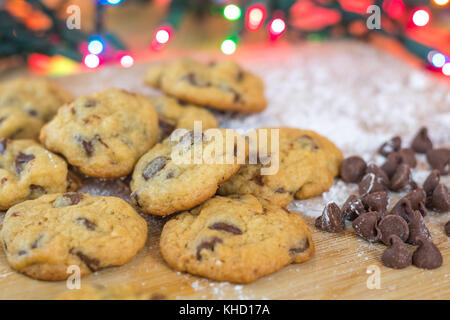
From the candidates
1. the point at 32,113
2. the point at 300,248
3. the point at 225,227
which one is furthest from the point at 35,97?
the point at 300,248

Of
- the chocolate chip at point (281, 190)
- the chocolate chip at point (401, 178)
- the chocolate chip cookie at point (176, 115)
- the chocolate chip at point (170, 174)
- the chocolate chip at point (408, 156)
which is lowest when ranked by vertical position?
the chocolate chip at point (281, 190)

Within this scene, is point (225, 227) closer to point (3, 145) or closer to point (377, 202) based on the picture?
point (377, 202)

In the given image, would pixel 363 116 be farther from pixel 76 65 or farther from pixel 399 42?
pixel 76 65

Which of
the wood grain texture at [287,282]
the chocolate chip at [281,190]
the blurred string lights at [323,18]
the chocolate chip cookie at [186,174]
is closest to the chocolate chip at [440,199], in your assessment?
the wood grain texture at [287,282]

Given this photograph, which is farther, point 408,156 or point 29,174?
point 408,156

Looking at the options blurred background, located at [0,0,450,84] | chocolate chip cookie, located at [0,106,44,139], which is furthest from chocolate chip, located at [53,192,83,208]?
blurred background, located at [0,0,450,84]

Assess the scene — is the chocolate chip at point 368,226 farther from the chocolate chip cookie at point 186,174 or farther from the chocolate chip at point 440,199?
the chocolate chip cookie at point 186,174
